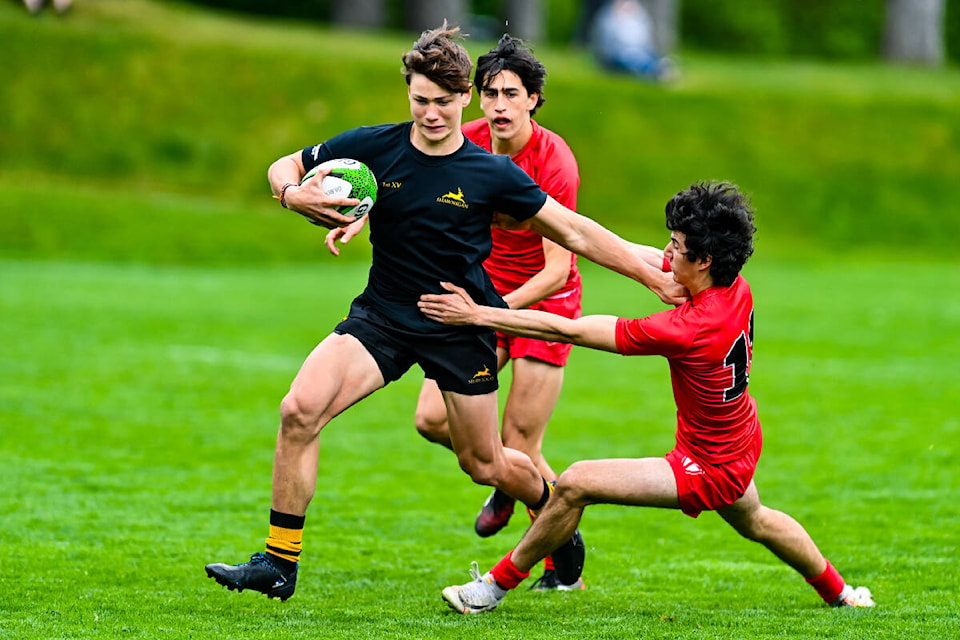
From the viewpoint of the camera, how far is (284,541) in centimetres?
687

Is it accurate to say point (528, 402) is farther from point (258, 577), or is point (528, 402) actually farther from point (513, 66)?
point (258, 577)

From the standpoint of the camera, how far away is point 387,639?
6348 millimetres

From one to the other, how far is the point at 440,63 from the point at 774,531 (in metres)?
2.76

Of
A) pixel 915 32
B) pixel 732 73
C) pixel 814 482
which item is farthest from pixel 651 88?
pixel 814 482

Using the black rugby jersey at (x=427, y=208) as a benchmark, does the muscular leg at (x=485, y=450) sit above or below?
below

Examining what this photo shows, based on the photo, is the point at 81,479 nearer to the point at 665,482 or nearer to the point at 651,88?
the point at 665,482

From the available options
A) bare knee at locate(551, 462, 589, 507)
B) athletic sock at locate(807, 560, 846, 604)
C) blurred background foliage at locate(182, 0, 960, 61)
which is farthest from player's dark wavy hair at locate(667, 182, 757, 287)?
blurred background foliage at locate(182, 0, 960, 61)

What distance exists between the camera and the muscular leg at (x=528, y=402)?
8.37 metres

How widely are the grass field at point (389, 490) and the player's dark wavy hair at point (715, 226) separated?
5.55 ft

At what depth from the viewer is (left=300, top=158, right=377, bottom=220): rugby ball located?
669 cm

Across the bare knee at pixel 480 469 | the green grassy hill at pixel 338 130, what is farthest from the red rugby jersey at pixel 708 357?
the green grassy hill at pixel 338 130

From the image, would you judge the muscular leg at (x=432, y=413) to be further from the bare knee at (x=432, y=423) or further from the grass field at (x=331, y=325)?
the grass field at (x=331, y=325)

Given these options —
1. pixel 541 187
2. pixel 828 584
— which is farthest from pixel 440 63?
pixel 828 584

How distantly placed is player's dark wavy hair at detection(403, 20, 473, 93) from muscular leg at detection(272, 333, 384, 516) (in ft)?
4.33
